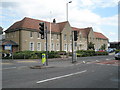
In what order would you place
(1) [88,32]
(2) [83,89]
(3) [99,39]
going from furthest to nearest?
(3) [99,39]
(1) [88,32]
(2) [83,89]

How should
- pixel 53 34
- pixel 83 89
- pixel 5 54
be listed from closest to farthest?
pixel 83 89, pixel 5 54, pixel 53 34

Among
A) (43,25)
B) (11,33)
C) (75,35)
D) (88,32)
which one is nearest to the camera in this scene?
(43,25)

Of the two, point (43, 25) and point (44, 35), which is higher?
point (43, 25)

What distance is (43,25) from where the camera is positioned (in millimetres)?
16484

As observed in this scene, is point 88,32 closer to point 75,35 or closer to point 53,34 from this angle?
point 53,34

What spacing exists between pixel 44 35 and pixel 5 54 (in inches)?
655

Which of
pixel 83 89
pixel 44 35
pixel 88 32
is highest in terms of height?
pixel 88 32

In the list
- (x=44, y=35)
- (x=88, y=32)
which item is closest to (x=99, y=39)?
(x=88, y=32)

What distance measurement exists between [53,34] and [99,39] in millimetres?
34274

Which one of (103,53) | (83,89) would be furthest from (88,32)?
(83,89)

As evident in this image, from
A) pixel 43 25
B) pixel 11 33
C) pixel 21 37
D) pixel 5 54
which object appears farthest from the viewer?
pixel 11 33

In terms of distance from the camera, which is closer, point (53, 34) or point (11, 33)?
point (11, 33)

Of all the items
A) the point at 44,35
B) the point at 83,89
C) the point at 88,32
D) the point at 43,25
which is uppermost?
the point at 88,32

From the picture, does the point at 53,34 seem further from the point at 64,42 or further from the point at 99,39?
the point at 99,39
